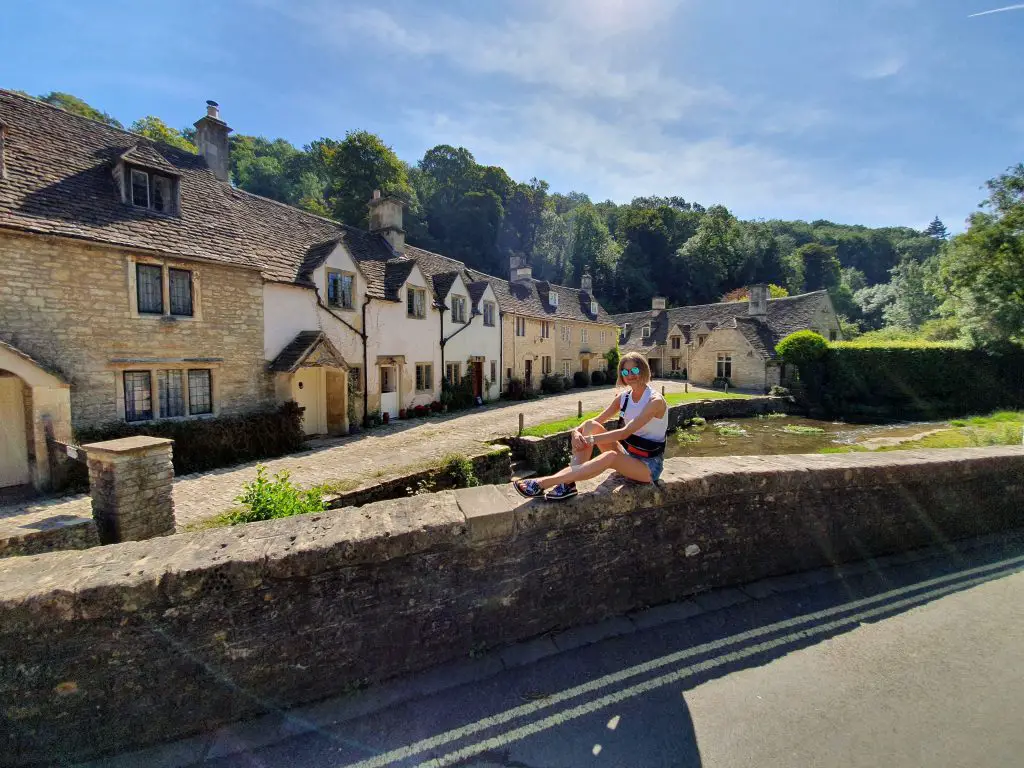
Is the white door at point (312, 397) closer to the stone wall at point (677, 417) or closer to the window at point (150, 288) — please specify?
the window at point (150, 288)

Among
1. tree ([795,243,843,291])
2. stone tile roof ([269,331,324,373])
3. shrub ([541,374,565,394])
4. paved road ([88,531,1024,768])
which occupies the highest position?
tree ([795,243,843,291])

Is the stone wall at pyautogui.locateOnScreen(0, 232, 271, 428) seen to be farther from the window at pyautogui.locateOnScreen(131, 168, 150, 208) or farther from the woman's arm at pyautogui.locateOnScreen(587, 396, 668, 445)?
the woman's arm at pyautogui.locateOnScreen(587, 396, 668, 445)

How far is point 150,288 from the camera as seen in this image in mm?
13188

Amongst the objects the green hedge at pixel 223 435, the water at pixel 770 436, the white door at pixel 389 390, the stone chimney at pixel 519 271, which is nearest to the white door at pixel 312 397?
the green hedge at pixel 223 435

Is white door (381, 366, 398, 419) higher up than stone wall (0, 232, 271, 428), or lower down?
Result: lower down

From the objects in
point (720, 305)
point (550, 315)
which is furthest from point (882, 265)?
point (550, 315)

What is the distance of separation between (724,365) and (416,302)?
1176 inches

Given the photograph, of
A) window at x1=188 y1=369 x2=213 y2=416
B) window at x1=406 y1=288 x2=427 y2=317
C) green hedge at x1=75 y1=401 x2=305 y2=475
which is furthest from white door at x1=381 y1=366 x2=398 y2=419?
window at x1=188 y1=369 x2=213 y2=416

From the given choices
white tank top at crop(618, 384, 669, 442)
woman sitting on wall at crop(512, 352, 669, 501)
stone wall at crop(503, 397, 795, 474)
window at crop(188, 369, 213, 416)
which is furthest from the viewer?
stone wall at crop(503, 397, 795, 474)

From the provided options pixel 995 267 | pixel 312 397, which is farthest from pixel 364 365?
→ pixel 995 267

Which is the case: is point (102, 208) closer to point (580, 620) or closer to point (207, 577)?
point (207, 577)

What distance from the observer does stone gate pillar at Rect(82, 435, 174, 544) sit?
700 centimetres

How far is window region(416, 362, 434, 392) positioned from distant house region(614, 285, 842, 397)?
28.2m

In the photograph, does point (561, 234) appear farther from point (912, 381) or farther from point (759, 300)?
point (912, 381)
